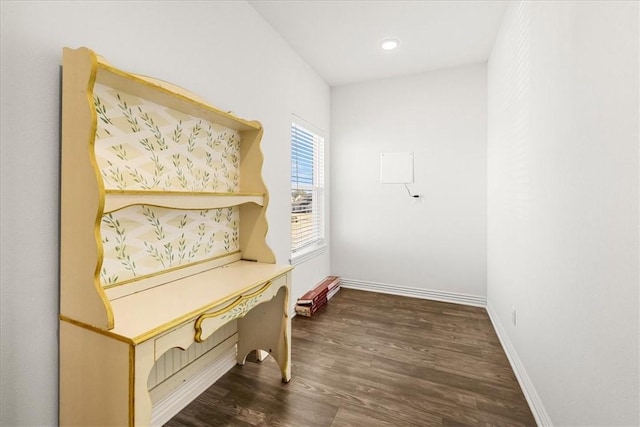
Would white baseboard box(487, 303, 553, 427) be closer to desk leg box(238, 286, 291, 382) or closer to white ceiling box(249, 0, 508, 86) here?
desk leg box(238, 286, 291, 382)

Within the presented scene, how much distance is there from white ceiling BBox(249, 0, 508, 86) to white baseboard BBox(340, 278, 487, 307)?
2576 millimetres

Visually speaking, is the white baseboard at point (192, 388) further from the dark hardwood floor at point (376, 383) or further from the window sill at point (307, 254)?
the window sill at point (307, 254)

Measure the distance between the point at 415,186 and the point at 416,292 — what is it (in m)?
1.27

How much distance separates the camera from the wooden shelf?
3.58 ft

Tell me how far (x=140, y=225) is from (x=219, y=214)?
0.52 m

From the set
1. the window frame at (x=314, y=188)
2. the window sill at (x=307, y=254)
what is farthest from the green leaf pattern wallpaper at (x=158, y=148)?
the window sill at (x=307, y=254)

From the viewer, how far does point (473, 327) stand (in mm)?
2709

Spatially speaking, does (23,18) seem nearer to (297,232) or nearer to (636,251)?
(636,251)

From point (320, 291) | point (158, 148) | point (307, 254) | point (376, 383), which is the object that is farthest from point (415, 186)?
point (158, 148)

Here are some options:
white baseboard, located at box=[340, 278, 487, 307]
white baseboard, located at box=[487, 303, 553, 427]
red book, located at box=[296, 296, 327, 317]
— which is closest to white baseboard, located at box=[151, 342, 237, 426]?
red book, located at box=[296, 296, 327, 317]

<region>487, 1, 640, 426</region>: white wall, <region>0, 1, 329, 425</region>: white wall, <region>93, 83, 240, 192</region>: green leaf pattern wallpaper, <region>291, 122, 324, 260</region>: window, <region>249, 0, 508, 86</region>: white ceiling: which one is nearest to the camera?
<region>487, 1, 640, 426</region>: white wall

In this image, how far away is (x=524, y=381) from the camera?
1.82m

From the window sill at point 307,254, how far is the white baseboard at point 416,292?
22.8 inches

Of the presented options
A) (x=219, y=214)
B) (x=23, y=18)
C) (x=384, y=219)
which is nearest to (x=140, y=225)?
(x=219, y=214)
